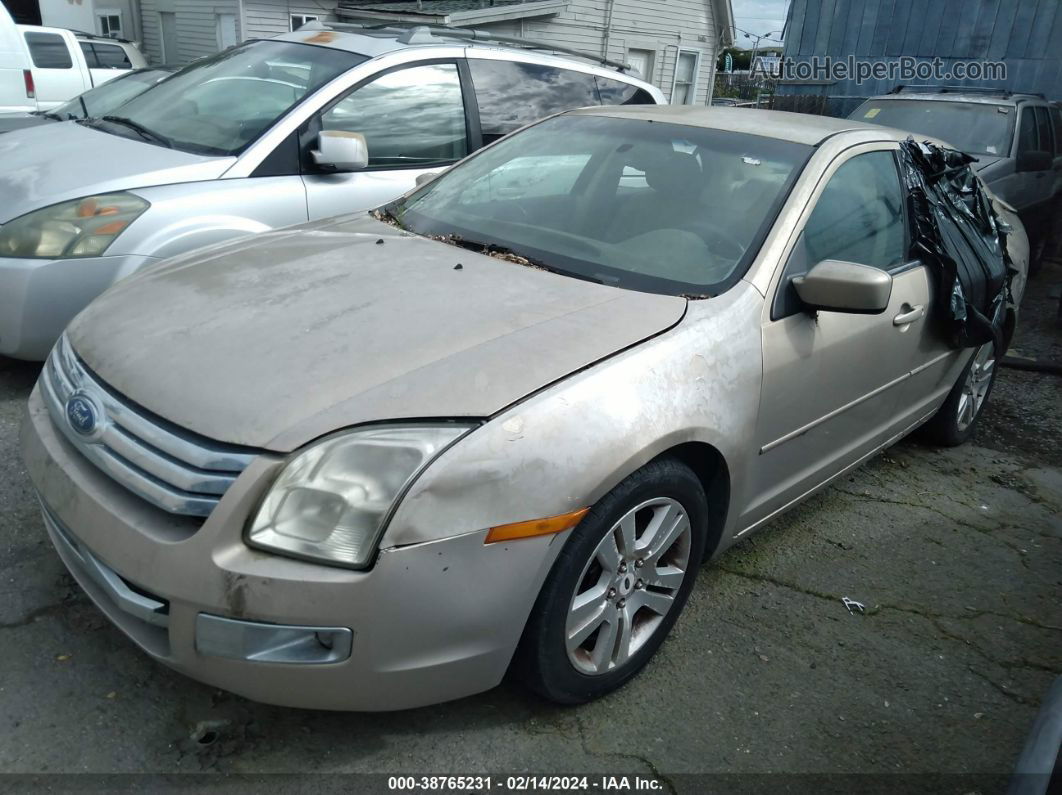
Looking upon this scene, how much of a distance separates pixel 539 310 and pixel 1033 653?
6.99 ft

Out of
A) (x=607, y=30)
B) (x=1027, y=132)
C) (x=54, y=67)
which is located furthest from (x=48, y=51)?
(x=1027, y=132)

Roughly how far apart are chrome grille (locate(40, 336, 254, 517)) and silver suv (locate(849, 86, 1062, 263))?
788 cm

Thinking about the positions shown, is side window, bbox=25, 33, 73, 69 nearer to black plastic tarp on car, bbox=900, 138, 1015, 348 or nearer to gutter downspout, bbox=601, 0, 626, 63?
gutter downspout, bbox=601, 0, 626, 63

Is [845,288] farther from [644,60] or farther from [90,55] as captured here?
[644,60]

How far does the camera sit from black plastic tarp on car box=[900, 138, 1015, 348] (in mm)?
3699

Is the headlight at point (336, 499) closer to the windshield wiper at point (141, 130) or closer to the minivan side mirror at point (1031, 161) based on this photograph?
the windshield wiper at point (141, 130)

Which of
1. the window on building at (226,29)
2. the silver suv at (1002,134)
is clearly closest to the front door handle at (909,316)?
the silver suv at (1002,134)

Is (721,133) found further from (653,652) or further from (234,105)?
(234,105)

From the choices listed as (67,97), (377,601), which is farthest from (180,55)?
(377,601)

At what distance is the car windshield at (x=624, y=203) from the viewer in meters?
2.90

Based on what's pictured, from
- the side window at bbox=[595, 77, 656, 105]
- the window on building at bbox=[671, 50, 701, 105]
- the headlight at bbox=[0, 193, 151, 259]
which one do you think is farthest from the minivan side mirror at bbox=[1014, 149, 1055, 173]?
the window on building at bbox=[671, 50, 701, 105]

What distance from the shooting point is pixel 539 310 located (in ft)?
8.30

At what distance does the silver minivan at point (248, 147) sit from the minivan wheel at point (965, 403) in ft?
8.21

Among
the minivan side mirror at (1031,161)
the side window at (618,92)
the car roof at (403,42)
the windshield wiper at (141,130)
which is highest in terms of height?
the car roof at (403,42)
